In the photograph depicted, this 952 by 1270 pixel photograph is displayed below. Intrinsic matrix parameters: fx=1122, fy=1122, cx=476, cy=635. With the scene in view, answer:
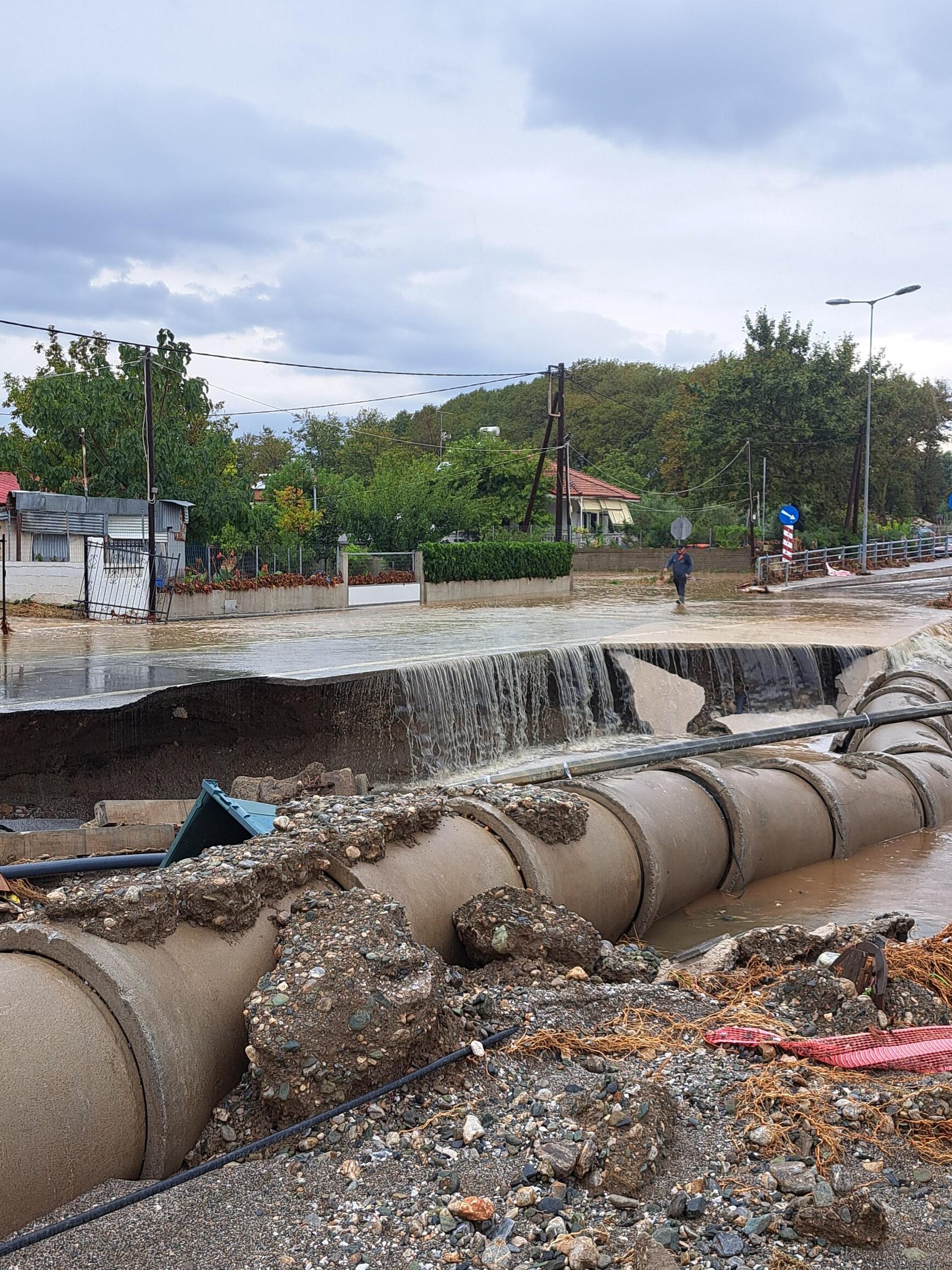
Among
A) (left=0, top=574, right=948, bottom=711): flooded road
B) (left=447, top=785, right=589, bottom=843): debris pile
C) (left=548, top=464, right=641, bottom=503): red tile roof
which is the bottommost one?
(left=447, top=785, right=589, bottom=843): debris pile

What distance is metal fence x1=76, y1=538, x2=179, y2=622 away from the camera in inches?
926

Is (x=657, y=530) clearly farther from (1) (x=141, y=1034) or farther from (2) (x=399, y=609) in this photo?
(1) (x=141, y=1034)

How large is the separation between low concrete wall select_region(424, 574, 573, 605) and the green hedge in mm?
137

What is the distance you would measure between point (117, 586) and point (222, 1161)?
21.5m

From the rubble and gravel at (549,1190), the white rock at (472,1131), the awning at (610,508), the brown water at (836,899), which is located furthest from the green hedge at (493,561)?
the white rock at (472,1131)

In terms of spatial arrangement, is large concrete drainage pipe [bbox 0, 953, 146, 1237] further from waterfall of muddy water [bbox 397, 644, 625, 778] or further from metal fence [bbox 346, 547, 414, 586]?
metal fence [bbox 346, 547, 414, 586]

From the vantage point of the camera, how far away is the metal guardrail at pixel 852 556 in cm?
3559

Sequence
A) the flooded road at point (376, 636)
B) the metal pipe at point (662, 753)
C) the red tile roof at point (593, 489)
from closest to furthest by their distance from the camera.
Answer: the metal pipe at point (662, 753)
the flooded road at point (376, 636)
the red tile roof at point (593, 489)

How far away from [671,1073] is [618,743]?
475 inches

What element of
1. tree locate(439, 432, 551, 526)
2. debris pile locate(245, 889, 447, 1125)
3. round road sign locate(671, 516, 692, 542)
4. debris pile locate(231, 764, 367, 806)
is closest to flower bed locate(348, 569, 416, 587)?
round road sign locate(671, 516, 692, 542)

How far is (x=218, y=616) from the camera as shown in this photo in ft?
82.2

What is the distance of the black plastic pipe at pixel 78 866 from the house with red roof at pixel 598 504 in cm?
5117

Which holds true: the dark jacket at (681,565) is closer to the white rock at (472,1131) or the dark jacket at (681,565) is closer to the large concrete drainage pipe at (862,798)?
the large concrete drainage pipe at (862,798)

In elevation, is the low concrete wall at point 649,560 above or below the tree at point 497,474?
below
